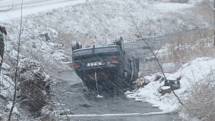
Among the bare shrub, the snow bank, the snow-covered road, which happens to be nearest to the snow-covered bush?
the bare shrub

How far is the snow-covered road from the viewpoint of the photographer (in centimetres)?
3059

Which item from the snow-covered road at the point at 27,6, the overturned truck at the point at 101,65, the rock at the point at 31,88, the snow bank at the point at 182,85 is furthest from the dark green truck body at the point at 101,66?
the snow-covered road at the point at 27,6

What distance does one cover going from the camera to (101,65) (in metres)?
21.0

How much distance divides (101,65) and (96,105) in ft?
7.08

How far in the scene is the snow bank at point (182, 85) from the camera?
17750mm

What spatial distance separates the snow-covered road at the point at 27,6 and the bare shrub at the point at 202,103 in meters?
14.8

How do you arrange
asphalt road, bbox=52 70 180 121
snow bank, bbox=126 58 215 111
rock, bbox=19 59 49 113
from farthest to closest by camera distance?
snow bank, bbox=126 58 215 111
asphalt road, bbox=52 70 180 121
rock, bbox=19 59 49 113

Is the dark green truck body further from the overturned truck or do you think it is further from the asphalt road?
the asphalt road

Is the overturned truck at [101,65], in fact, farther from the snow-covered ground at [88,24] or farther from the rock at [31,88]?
the rock at [31,88]

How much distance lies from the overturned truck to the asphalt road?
0.51 metres

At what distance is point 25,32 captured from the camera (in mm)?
29062

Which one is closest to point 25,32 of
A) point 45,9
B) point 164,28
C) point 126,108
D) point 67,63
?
point 67,63

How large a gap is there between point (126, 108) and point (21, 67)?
5.49m

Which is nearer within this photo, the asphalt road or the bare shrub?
the bare shrub
